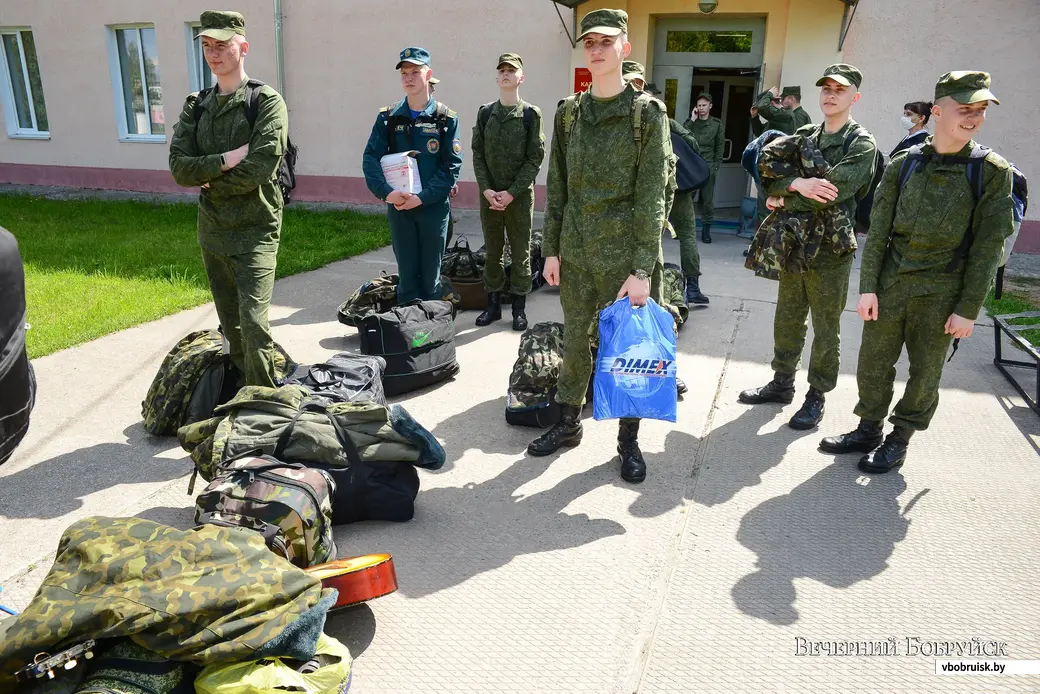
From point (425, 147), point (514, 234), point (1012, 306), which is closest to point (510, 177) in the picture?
point (514, 234)

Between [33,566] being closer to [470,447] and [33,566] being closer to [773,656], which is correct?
[470,447]

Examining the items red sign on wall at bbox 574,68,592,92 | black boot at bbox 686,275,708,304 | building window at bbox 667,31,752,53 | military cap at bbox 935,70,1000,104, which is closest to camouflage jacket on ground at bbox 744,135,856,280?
military cap at bbox 935,70,1000,104

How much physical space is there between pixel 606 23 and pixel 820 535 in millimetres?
2531

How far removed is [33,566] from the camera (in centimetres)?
293

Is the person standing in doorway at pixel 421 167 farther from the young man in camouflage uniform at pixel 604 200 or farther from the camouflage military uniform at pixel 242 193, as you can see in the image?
the young man in camouflage uniform at pixel 604 200

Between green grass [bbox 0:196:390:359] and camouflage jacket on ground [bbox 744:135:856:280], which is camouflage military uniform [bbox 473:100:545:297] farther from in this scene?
green grass [bbox 0:196:390:359]

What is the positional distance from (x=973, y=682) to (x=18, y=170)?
18.4m

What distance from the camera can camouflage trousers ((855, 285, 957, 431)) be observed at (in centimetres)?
371

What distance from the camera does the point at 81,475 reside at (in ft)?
12.1

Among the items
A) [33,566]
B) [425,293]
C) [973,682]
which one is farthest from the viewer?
[425,293]

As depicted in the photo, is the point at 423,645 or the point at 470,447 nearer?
the point at 423,645

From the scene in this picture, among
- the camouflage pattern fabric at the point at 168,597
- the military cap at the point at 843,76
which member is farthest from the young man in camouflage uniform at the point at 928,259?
the camouflage pattern fabric at the point at 168,597

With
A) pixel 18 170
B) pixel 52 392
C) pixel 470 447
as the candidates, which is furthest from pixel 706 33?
pixel 18 170

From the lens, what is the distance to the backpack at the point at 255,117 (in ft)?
13.1
